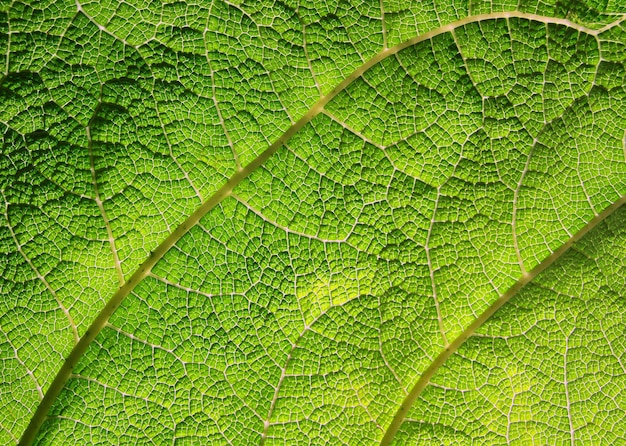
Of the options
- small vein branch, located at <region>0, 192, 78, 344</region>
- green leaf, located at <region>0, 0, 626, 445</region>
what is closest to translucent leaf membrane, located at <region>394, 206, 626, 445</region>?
green leaf, located at <region>0, 0, 626, 445</region>

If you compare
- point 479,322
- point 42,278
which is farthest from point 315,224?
point 42,278

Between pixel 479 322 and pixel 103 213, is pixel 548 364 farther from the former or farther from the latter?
pixel 103 213

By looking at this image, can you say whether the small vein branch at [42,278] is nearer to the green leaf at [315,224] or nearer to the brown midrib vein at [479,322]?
the green leaf at [315,224]

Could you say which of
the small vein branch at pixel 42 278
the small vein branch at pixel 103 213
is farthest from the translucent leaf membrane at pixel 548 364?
the small vein branch at pixel 42 278

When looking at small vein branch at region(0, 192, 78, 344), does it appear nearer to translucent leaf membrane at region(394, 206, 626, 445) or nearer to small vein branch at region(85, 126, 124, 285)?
small vein branch at region(85, 126, 124, 285)

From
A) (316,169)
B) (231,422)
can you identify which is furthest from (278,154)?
(231,422)

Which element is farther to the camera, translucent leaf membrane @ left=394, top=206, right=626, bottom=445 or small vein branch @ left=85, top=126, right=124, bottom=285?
translucent leaf membrane @ left=394, top=206, right=626, bottom=445

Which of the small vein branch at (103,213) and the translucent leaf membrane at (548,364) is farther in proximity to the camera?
the translucent leaf membrane at (548,364)

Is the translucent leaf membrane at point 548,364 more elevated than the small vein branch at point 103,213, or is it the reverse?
the small vein branch at point 103,213

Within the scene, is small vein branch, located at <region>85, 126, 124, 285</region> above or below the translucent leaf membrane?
above
